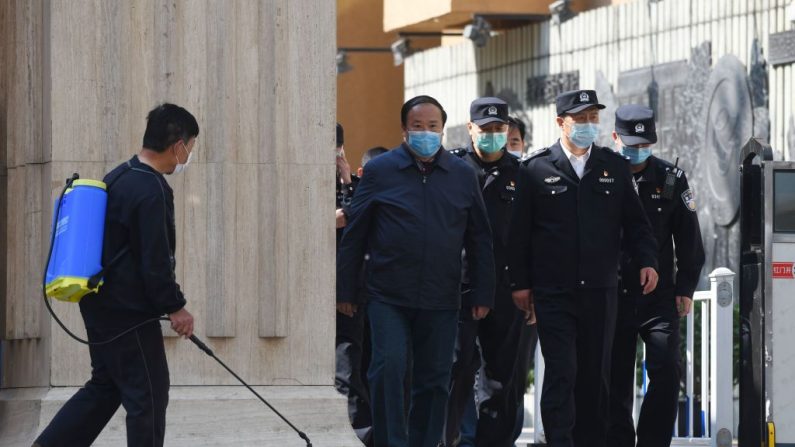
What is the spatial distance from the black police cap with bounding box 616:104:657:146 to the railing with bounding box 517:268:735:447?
4.18ft

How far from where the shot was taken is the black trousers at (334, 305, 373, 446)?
11273mm

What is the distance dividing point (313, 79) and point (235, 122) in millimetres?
492

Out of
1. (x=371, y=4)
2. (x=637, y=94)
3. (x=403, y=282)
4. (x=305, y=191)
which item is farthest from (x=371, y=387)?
(x=371, y=4)

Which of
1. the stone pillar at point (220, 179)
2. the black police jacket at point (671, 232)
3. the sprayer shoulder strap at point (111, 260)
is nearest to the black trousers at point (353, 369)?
the stone pillar at point (220, 179)

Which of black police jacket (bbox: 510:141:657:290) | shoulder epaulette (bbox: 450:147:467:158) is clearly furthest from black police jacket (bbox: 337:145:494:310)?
shoulder epaulette (bbox: 450:147:467:158)

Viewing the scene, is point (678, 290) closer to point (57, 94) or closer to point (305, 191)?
point (305, 191)

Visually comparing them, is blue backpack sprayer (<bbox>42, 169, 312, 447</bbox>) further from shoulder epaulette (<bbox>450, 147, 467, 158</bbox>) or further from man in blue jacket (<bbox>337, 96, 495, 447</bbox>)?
shoulder epaulette (<bbox>450, 147, 467, 158</bbox>)

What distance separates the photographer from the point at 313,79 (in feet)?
33.8

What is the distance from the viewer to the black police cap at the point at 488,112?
10.9 m

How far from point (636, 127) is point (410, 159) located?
74.2 inches

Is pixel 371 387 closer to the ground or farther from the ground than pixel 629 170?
closer to the ground

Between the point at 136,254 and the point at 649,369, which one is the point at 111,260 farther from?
the point at 649,369

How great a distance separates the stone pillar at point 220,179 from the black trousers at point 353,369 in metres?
0.98

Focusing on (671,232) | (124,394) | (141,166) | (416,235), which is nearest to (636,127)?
(671,232)
